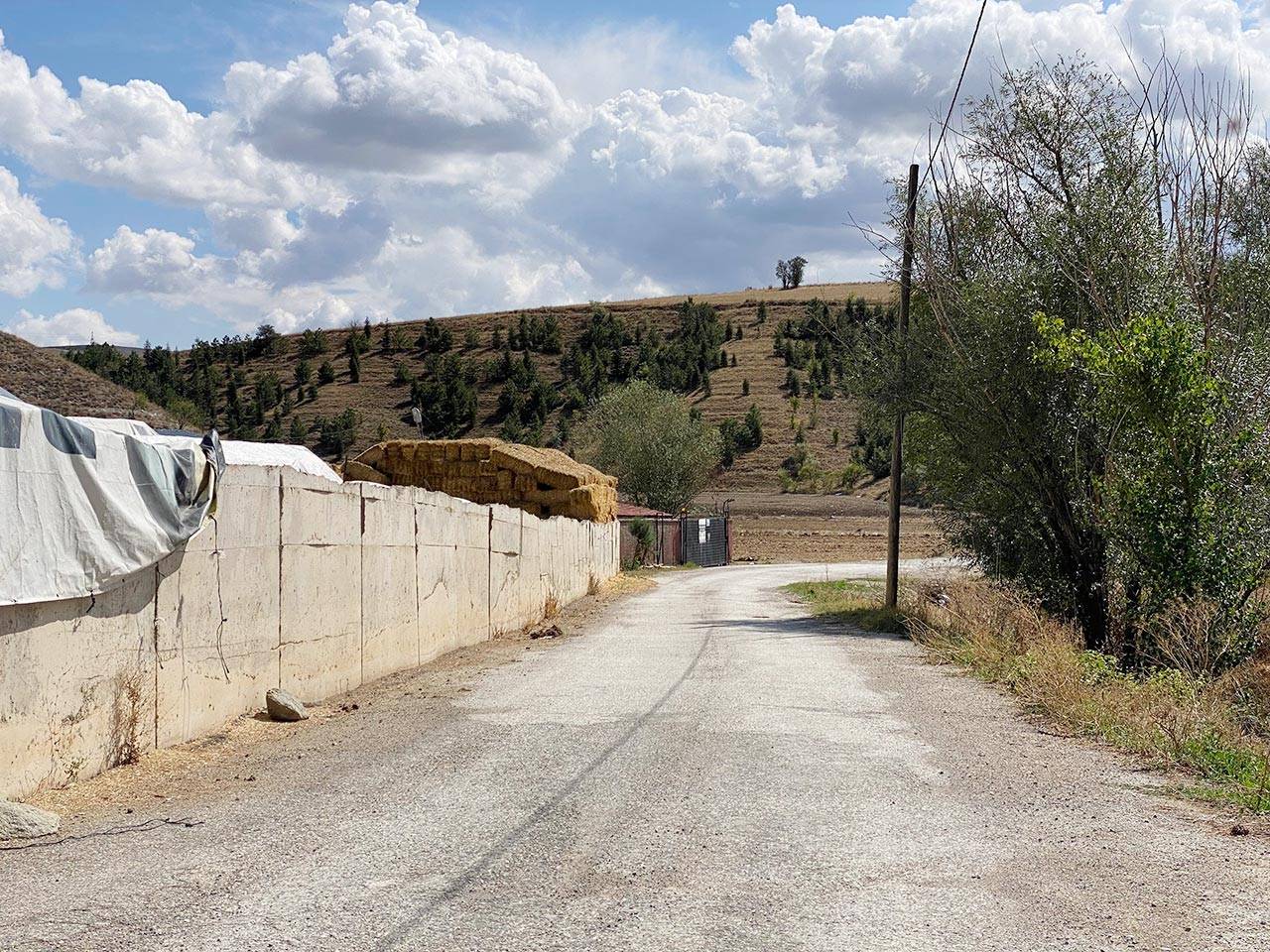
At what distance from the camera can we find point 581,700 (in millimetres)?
11484

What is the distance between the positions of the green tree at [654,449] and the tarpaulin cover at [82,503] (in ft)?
195

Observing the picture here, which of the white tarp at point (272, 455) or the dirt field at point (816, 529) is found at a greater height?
the white tarp at point (272, 455)

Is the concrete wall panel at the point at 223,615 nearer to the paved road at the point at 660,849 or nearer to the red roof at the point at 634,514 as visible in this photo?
the paved road at the point at 660,849

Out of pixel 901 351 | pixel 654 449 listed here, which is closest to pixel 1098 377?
pixel 901 351

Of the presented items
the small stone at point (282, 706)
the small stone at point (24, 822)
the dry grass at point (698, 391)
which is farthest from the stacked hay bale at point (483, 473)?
the dry grass at point (698, 391)

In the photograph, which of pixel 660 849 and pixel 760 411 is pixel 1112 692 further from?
pixel 760 411

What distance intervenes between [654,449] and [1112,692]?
188ft

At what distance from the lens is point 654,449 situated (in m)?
68.4

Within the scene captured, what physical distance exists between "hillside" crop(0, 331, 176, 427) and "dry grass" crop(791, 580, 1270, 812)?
1198 centimetres

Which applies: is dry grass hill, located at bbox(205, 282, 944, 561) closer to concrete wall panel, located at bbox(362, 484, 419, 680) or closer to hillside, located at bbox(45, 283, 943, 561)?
hillside, located at bbox(45, 283, 943, 561)

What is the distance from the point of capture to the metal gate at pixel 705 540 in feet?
178

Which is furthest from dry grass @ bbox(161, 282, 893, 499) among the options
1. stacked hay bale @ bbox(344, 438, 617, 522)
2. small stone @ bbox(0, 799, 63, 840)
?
small stone @ bbox(0, 799, 63, 840)

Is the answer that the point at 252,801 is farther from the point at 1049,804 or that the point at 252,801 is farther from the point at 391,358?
the point at 391,358

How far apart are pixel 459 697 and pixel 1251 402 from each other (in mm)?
11206
